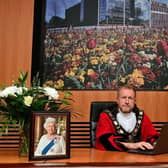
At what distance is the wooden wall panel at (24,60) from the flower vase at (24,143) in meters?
1.78

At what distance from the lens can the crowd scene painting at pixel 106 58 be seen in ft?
12.2

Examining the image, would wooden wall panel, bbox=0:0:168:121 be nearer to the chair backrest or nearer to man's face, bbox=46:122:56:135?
the chair backrest

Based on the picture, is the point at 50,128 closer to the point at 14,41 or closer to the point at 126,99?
the point at 126,99

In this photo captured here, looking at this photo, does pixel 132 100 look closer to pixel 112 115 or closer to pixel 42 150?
pixel 112 115

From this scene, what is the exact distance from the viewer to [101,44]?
3.76 m

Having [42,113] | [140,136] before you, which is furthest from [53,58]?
[42,113]

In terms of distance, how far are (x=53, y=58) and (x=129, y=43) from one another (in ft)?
3.23

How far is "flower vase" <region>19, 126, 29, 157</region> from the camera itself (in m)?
1.91

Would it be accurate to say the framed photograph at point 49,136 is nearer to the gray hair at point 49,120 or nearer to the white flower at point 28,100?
the gray hair at point 49,120

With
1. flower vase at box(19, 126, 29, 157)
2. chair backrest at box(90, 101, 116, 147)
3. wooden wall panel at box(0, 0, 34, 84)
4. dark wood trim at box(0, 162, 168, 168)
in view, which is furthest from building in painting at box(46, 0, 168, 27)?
dark wood trim at box(0, 162, 168, 168)

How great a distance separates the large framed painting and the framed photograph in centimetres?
189

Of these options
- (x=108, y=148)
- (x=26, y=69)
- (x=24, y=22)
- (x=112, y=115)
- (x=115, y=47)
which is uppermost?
(x=24, y=22)

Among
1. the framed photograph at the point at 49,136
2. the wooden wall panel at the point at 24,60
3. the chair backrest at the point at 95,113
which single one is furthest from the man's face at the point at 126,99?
the wooden wall panel at the point at 24,60

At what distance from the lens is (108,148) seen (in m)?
2.31
